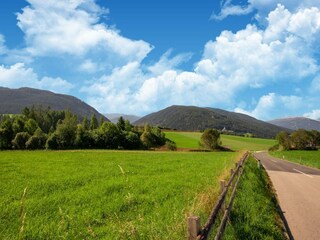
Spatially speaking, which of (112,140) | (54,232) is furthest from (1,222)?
(112,140)

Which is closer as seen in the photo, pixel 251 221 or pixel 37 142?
pixel 251 221

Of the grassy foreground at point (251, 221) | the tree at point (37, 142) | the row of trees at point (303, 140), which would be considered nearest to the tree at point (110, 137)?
the tree at point (37, 142)

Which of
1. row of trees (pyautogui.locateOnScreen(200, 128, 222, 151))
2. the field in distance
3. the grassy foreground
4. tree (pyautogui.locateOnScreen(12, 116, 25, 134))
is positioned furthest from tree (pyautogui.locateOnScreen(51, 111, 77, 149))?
the grassy foreground

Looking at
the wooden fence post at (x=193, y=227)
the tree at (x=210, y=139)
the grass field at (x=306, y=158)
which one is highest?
the tree at (x=210, y=139)

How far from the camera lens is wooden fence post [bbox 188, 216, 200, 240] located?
5.08 m

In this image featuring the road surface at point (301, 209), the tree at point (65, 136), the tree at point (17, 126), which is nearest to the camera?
the road surface at point (301, 209)

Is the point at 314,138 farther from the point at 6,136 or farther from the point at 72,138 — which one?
the point at 6,136

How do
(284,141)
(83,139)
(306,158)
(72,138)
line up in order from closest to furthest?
(306,158) → (72,138) → (83,139) → (284,141)

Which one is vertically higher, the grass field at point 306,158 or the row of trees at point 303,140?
the row of trees at point 303,140

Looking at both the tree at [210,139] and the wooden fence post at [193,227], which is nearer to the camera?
the wooden fence post at [193,227]

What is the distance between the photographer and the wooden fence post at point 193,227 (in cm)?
508

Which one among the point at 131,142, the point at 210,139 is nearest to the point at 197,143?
the point at 210,139

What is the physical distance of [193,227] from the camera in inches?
201

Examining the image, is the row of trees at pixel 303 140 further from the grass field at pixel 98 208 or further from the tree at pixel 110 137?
the grass field at pixel 98 208
